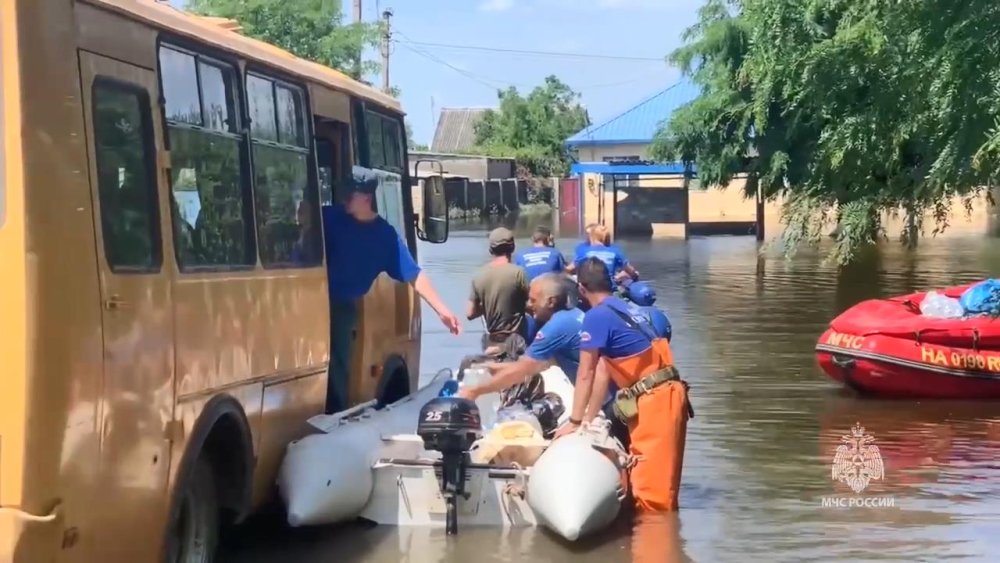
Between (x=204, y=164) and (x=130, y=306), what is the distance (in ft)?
4.51

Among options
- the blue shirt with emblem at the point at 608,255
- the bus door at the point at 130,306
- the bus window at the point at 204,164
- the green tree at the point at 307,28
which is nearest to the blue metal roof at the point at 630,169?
the green tree at the point at 307,28

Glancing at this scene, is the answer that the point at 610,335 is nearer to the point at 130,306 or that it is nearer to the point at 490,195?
the point at 130,306

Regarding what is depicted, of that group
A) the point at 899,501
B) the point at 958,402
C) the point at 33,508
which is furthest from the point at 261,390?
the point at 958,402

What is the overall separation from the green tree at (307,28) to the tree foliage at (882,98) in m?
18.8

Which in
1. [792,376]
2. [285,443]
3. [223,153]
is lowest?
[792,376]

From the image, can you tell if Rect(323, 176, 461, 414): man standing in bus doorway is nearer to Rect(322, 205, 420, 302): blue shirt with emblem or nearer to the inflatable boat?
Rect(322, 205, 420, 302): blue shirt with emblem

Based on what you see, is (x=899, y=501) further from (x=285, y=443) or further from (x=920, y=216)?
(x=920, y=216)

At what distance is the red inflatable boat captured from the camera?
1351cm

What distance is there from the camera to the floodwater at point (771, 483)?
8281 mm

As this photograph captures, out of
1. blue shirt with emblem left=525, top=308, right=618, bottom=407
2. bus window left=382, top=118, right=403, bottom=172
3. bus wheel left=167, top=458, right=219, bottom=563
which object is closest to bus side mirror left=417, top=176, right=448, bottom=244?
bus window left=382, top=118, right=403, bottom=172

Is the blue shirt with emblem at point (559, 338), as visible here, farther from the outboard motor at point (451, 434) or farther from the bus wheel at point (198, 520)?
the bus wheel at point (198, 520)

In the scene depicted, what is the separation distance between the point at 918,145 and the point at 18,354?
36.4 feet

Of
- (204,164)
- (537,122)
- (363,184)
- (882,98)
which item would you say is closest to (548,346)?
(363,184)

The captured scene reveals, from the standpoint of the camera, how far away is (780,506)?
952cm
